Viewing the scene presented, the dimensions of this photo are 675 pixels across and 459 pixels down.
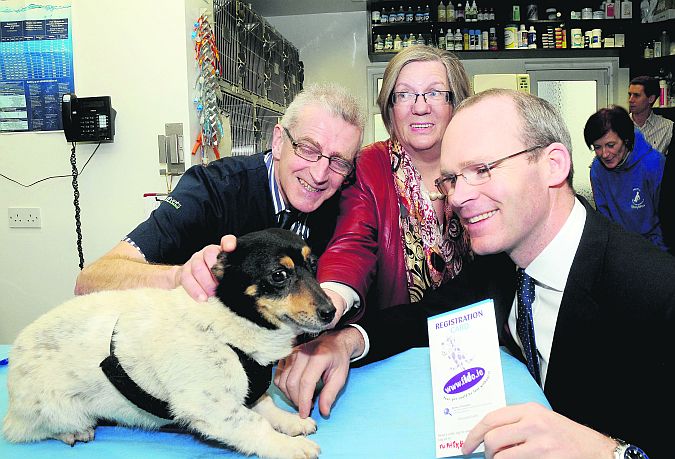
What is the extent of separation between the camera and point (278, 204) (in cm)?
179

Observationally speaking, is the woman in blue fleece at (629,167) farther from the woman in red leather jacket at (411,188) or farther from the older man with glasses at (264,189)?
the older man with glasses at (264,189)

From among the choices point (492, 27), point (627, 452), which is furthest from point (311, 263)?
point (492, 27)

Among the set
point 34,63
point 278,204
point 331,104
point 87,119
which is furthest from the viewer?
point 34,63

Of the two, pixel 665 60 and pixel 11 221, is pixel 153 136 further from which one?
pixel 665 60

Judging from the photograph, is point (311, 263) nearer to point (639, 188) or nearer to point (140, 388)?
point (140, 388)

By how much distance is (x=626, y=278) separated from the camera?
110 centimetres

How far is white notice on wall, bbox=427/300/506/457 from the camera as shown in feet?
3.02

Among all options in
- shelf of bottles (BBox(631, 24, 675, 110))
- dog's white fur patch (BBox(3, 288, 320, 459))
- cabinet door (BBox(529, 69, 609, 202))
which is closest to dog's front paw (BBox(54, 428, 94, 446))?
dog's white fur patch (BBox(3, 288, 320, 459))

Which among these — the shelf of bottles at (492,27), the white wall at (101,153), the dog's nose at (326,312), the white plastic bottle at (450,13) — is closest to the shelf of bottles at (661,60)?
the shelf of bottles at (492,27)

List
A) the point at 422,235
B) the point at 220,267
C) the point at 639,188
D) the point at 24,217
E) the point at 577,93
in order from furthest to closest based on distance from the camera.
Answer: the point at 577,93 → the point at 639,188 → the point at 24,217 → the point at 422,235 → the point at 220,267

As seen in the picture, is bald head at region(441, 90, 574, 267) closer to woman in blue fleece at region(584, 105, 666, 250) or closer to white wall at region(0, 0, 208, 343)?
white wall at region(0, 0, 208, 343)

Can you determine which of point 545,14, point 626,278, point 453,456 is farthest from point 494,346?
point 545,14

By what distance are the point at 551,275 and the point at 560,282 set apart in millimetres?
24

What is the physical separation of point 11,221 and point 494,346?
3484 millimetres
